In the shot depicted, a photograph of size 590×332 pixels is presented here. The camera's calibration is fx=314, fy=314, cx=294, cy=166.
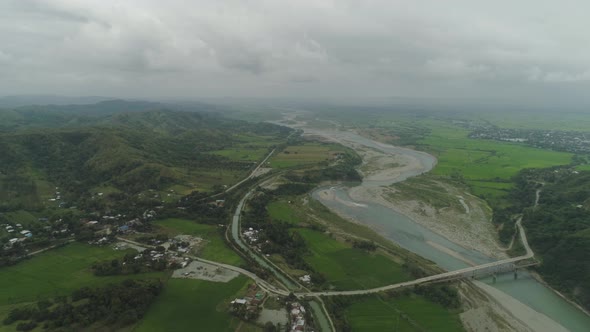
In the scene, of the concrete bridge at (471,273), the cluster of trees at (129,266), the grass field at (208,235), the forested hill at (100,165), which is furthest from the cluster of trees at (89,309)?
the forested hill at (100,165)

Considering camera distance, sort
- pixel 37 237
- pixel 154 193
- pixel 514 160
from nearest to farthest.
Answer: pixel 37 237 → pixel 154 193 → pixel 514 160

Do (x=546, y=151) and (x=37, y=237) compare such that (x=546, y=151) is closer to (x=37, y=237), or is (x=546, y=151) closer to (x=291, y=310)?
(x=291, y=310)

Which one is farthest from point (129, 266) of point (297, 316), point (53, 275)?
point (297, 316)

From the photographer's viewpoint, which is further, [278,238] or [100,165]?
[100,165]

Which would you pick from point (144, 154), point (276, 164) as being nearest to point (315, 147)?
point (276, 164)

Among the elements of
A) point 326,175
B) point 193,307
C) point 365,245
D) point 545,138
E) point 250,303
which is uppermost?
point 545,138

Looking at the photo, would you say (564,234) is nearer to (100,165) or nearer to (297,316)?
(297,316)
